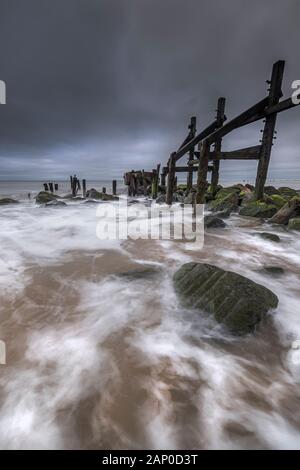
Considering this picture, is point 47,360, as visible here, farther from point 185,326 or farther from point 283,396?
point 283,396

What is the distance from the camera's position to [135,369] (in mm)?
1977

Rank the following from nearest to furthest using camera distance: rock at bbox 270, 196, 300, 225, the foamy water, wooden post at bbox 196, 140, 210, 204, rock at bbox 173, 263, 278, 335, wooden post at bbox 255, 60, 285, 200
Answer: the foamy water < rock at bbox 173, 263, 278, 335 < rock at bbox 270, 196, 300, 225 < wooden post at bbox 255, 60, 285, 200 < wooden post at bbox 196, 140, 210, 204

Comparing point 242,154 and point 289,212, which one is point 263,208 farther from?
point 242,154

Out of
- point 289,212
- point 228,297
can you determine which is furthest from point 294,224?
point 228,297

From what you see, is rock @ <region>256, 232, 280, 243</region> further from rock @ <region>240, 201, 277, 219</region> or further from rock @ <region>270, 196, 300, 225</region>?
rock @ <region>240, 201, 277, 219</region>

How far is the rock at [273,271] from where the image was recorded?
3895 mm

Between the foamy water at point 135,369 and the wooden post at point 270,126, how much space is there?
20.6ft

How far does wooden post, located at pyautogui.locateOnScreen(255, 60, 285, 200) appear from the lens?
799 cm

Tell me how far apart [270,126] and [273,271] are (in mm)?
6705

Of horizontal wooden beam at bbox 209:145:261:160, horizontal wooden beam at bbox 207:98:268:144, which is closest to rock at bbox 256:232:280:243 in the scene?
horizontal wooden beam at bbox 209:145:261:160

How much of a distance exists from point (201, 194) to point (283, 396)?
333 inches

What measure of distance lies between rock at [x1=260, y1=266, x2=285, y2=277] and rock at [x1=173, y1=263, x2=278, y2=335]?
1.30 m

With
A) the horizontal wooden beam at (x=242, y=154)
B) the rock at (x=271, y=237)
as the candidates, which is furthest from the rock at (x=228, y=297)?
the horizontal wooden beam at (x=242, y=154)
